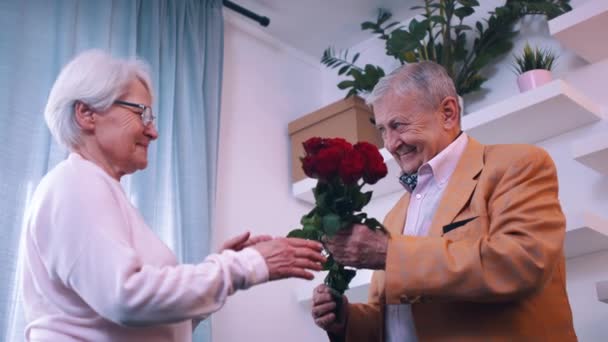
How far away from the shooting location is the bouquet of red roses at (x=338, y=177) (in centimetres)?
133

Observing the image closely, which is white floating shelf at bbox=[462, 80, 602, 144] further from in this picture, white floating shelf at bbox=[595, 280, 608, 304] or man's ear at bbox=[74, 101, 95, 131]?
man's ear at bbox=[74, 101, 95, 131]

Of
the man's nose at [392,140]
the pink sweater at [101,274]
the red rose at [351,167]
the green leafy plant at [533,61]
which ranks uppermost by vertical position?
the green leafy plant at [533,61]

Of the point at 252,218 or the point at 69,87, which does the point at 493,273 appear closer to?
the point at 69,87

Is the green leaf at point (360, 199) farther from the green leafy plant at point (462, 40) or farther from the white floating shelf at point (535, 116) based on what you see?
the green leafy plant at point (462, 40)

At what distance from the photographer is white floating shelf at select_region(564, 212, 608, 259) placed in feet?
6.98

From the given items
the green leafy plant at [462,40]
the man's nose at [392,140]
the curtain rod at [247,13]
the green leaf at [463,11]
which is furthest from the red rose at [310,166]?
the curtain rod at [247,13]

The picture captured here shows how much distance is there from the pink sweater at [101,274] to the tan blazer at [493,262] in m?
0.35

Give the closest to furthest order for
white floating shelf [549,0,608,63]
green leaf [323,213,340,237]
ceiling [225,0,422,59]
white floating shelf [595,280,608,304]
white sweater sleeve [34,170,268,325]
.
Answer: white sweater sleeve [34,170,268,325] → green leaf [323,213,340,237] → white floating shelf [595,280,608,304] → white floating shelf [549,0,608,63] → ceiling [225,0,422,59]

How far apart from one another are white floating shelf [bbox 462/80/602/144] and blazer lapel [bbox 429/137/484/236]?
88 cm

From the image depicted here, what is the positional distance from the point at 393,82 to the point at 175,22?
1.38 metres

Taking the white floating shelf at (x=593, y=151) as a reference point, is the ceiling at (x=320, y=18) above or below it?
above

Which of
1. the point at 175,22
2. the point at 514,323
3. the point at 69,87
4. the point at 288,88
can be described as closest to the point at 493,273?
the point at 514,323

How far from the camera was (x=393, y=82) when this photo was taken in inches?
69.7

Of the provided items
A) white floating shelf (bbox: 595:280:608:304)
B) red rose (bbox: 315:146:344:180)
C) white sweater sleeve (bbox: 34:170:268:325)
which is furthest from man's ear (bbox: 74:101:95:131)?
white floating shelf (bbox: 595:280:608:304)
